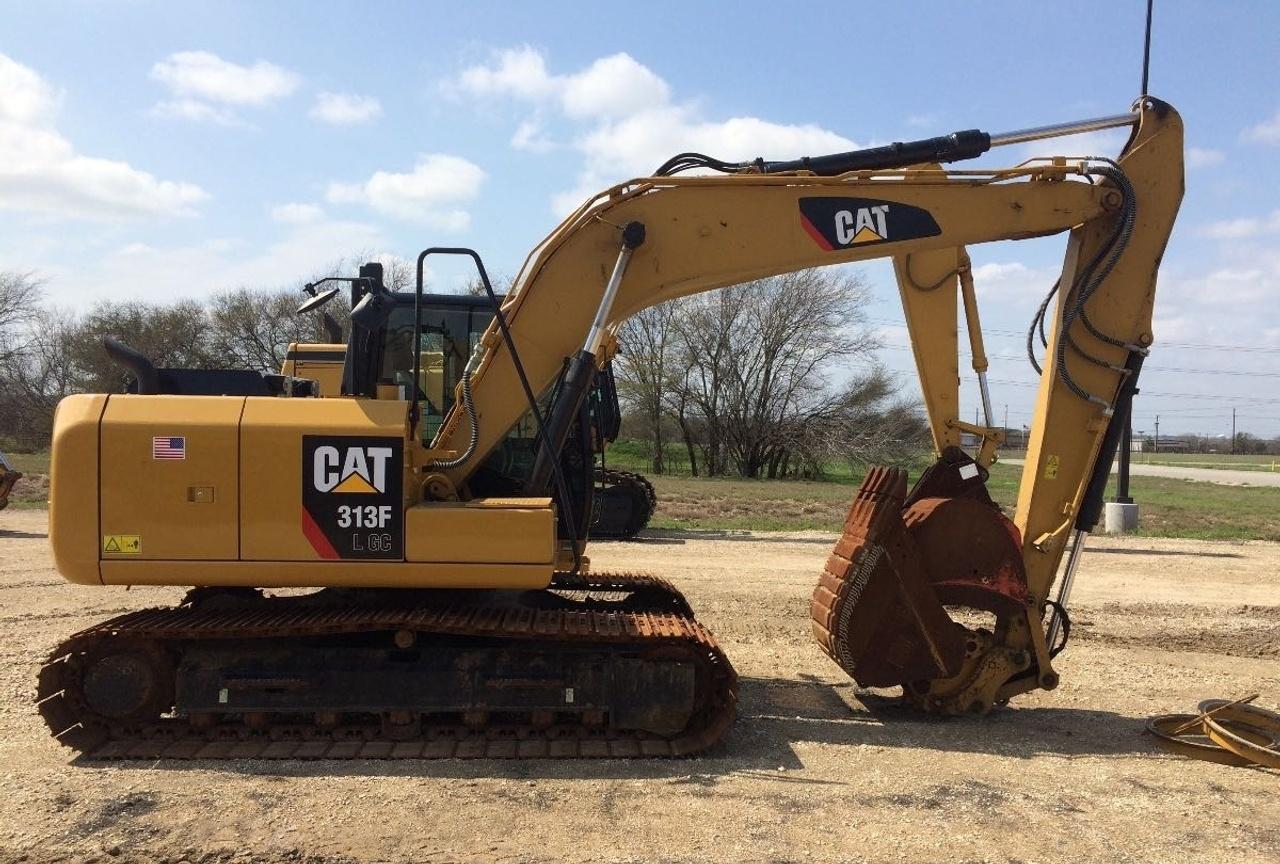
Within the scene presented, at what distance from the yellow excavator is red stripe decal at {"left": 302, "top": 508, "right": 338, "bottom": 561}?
1 cm

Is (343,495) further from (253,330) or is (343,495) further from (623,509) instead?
(253,330)

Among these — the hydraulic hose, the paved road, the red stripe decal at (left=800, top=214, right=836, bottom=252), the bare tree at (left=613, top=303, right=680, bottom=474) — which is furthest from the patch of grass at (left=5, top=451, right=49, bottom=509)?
the paved road

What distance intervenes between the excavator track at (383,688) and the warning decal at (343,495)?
449 mm

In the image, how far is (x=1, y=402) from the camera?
1690 inches

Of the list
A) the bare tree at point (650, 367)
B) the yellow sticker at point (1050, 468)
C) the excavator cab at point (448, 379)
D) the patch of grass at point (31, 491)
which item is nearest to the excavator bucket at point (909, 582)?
the yellow sticker at point (1050, 468)

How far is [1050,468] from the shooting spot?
6465 mm

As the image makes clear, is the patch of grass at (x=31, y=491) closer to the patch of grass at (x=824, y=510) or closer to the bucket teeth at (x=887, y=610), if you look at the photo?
the patch of grass at (x=824, y=510)

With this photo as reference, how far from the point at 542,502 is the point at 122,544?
2338mm

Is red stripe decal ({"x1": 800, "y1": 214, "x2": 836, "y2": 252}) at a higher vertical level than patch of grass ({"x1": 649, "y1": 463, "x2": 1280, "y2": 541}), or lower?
higher

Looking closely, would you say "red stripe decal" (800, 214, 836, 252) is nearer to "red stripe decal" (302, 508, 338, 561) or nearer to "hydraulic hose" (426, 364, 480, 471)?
"hydraulic hose" (426, 364, 480, 471)

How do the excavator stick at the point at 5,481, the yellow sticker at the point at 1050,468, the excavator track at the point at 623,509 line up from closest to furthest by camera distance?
the yellow sticker at the point at 1050,468 < the excavator track at the point at 623,509 < the excavator stick at the point at 5,481

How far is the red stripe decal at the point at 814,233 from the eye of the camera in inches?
247

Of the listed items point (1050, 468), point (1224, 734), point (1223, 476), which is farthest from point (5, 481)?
point (1223, 476)

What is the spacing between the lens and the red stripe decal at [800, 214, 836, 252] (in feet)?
20.5
